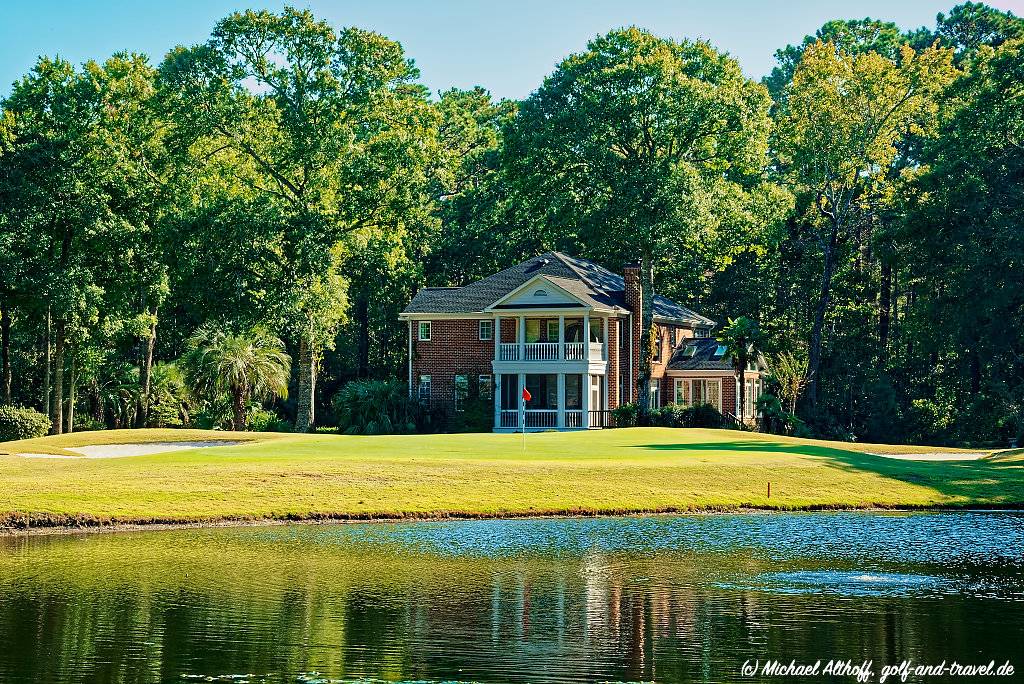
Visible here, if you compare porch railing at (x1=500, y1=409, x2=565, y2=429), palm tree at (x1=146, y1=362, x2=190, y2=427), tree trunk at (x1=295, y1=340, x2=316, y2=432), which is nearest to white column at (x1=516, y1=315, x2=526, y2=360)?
porch railing at (x1=500, y1=409, x2=565, y2=429)

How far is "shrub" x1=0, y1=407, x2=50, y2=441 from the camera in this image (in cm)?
5528

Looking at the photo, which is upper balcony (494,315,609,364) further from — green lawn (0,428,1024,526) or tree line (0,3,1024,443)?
green lawn (0,428,1024,526)

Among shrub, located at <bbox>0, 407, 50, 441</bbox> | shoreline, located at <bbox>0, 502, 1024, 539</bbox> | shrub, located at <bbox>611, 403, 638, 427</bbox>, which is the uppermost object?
shrub, located at <bbox>611, 403, 638, 427</bbox>

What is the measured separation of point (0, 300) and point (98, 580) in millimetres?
38702

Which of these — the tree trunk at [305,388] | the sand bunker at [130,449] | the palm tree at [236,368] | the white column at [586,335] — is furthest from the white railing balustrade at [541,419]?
the sand bunker at [130,449]

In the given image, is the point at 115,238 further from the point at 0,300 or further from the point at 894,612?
the point at 894,612

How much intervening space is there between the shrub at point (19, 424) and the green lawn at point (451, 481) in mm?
10414

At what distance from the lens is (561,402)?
2520 inches

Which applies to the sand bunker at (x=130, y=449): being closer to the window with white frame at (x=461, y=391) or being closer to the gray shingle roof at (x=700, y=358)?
the window with white frame at (x=461, y=391)

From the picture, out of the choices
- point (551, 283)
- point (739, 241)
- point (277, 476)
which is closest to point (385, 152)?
point (551, 283)

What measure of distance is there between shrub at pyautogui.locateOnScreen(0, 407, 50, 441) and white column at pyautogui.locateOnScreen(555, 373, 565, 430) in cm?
2339

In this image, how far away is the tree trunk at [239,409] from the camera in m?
57.6

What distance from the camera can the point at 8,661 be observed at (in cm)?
1592

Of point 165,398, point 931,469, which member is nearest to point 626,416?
point 165,398
